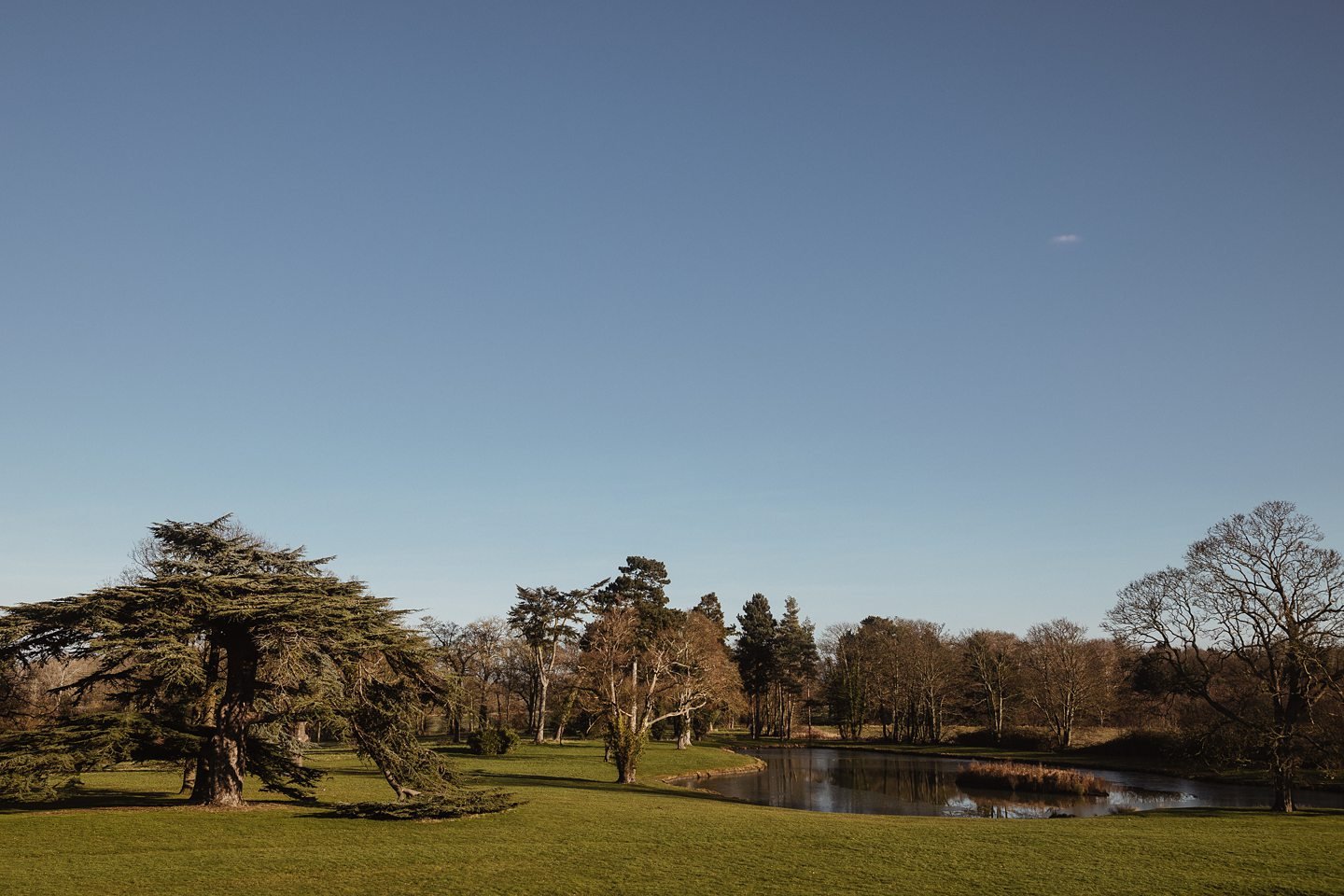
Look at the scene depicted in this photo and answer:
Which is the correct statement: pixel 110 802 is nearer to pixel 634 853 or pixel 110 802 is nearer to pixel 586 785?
pixel 634 853

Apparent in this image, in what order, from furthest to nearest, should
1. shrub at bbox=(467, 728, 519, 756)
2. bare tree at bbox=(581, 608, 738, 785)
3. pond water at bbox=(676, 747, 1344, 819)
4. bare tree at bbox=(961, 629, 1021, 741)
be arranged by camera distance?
bare tree at bbox=(961, 629, 1021, 741) → bare tree at bbox=(581, 608, 738, 785) → shrub at bbox=(467, 728, 519, 756) → pond water at bbox=(676, 747, 1344, 819)

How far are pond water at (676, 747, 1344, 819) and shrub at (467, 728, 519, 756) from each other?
14.4 meters

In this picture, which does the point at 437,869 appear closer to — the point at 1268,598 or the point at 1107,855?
the point at 1107,855

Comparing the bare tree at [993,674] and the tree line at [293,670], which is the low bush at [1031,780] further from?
the bare tree at [993,674]

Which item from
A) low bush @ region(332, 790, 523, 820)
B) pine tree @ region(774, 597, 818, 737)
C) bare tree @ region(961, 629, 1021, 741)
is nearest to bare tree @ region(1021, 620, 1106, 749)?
bare tree @ region(961, 629, 1021, 741)

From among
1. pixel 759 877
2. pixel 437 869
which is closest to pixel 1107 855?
pixel 759 877

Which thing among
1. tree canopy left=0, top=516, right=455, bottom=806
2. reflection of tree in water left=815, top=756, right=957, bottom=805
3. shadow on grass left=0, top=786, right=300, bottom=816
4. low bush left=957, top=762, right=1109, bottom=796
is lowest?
reflection of tree in water left=815, top=756, right=957, bottom=805

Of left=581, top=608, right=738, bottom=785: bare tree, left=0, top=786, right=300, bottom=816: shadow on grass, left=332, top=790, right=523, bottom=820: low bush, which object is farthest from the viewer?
left=581, top=608, right=738, bottom=785: bare tree

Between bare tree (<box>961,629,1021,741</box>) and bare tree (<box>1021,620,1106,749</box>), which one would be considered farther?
bare tree (<box>961,629,1021,741</box>)

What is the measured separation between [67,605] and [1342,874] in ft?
102

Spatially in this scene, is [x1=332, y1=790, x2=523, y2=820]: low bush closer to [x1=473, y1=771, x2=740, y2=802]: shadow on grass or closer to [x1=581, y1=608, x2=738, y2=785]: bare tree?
→ [x1=473, y1=771, x2=740, y2=802]: shadow on grass

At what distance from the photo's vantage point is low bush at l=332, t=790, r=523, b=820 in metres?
22.9

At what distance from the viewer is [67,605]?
2294 centimetres

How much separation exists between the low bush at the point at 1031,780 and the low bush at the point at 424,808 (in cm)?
3374
